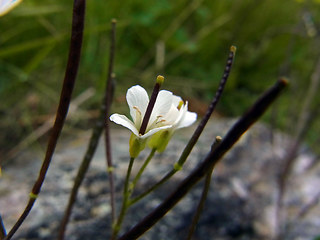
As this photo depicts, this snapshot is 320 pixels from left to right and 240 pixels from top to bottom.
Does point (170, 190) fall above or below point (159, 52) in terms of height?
below

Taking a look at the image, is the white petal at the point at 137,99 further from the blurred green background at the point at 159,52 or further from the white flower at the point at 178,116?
the blurred green background at the point at 159,52

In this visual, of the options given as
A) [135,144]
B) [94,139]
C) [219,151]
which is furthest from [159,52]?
[219,151]

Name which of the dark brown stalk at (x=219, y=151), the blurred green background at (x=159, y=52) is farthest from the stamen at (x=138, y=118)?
the blurred green background at (x=159, y=52)

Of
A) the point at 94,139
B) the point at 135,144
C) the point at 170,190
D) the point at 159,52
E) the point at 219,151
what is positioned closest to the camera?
the point at 219,151

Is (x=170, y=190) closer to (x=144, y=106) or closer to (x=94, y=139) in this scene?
(x=94, y=139)

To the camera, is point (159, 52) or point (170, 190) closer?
point (170, 190)

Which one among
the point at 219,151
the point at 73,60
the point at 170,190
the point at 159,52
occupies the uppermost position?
the point at 159,52

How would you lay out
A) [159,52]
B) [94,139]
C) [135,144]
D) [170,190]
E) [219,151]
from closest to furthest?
1. [219,151]
2. [135,144]
3. [94,139]
4. [170,190]
5. [159,52]

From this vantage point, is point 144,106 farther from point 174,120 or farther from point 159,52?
point 159,52

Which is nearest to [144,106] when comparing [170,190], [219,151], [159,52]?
[219,151]
